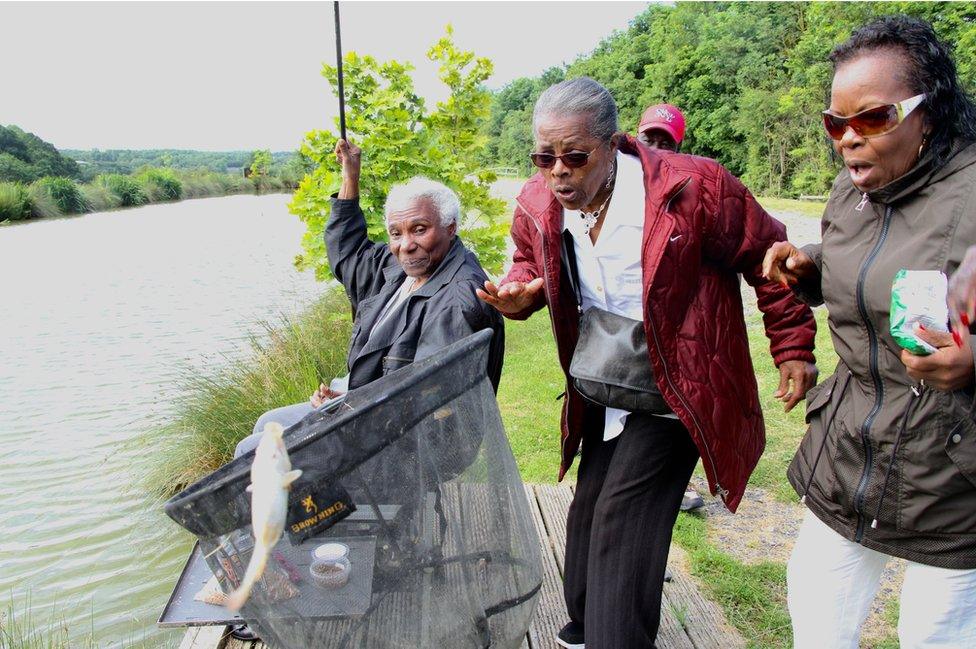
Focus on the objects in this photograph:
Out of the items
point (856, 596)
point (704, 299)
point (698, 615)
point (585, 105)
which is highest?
point (585, 105)

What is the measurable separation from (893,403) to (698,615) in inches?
63.3

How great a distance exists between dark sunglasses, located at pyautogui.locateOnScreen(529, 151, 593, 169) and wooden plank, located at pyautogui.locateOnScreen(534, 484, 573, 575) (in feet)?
6.50

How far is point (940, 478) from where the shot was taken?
1.70 m

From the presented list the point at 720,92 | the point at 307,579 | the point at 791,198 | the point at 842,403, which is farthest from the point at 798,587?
the point at 720,92

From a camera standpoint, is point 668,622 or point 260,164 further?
point 260,164

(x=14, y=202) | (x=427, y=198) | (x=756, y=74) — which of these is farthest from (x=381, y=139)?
(x=756, y=74)

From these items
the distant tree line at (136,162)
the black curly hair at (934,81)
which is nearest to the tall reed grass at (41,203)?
the distant tree line at (136,162)

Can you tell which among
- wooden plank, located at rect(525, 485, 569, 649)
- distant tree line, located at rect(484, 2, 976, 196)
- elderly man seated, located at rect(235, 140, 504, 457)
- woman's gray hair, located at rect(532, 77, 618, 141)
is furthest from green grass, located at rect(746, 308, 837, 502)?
distant tree line, located at rect(484, 2, 976, 196)

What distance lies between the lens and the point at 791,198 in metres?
29.1

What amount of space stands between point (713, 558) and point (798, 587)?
1447 millimetres

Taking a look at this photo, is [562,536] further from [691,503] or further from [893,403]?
[893,403]

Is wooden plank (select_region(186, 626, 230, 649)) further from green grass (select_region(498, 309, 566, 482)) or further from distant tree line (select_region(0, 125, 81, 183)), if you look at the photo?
distant tree line (select_region(0, 125, 81, 183))

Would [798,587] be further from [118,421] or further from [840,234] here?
[118,421]

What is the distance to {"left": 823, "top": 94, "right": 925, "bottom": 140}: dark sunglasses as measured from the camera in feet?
5.64
